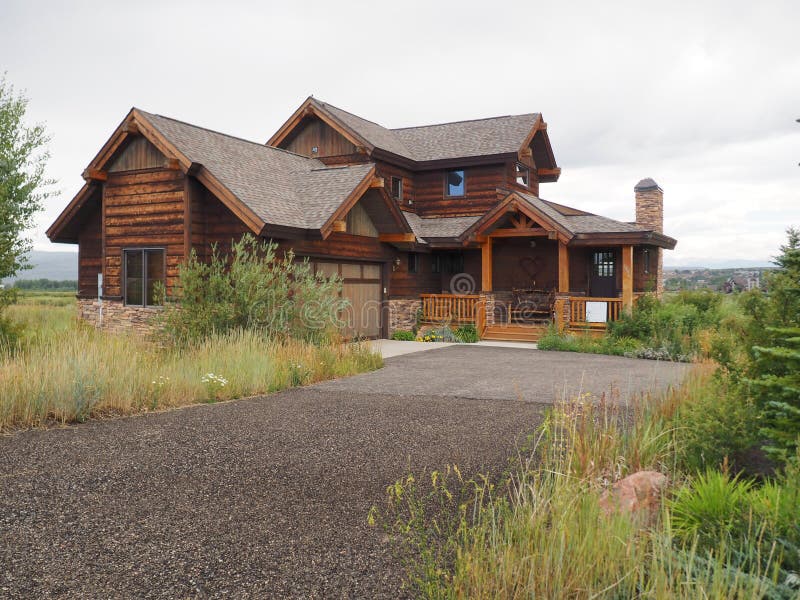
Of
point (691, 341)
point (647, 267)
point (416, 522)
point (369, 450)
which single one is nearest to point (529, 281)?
point (647, 267)

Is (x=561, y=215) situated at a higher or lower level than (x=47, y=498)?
higher

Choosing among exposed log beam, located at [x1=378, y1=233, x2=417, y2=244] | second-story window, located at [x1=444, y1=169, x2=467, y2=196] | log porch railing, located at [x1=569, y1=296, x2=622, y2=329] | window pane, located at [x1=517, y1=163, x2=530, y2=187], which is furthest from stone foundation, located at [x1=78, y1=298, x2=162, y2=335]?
window pane, located at [x1=517, y1=163, x2=530, y2=187]

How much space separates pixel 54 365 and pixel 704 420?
7587mm

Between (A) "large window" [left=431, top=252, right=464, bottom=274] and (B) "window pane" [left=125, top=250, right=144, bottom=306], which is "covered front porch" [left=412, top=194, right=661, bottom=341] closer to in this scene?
(A) "large window" [left=431, top=252, right=464, bottom=274]

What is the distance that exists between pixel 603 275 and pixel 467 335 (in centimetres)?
621

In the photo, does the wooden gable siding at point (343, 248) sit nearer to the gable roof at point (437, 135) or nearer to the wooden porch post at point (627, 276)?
the gable roof at point (437, 135)

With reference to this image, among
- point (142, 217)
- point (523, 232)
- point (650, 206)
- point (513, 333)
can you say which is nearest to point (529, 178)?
point (650, 206)

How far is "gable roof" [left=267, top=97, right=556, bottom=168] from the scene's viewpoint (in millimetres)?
23219

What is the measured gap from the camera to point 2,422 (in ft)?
24.0

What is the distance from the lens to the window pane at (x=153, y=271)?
16.9 metres

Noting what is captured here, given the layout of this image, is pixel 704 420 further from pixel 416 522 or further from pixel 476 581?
pixel 476 581

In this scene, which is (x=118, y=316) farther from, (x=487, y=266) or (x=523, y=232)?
(x=523, y=232)

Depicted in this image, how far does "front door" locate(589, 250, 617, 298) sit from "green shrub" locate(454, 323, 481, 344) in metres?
5.26

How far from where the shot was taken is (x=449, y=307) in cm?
2217
